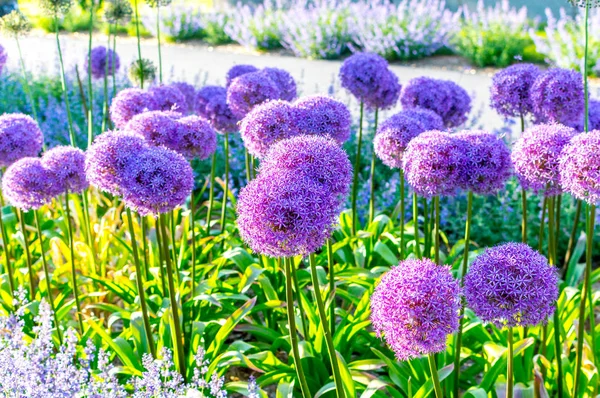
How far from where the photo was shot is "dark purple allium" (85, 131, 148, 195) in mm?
3152

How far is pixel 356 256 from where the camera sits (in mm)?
4719

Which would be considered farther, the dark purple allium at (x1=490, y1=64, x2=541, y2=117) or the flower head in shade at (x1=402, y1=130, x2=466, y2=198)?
the dark purple allium at (x1=490, y1=64, x2=541, y2=117)

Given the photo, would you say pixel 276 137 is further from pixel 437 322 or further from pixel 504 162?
pixel 437 322

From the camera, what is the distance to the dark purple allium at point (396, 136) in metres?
3.70

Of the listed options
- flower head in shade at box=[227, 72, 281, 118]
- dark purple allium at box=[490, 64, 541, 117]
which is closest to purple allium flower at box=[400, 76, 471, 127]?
dark purple allium at box=[490, 64, 541, 117]

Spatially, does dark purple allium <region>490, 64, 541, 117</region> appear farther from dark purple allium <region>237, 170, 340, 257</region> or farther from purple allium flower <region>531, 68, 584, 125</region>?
dark purple allium <region>237, 170, 340, 257</region>

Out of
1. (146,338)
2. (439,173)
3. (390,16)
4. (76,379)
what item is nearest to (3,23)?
(146,338)

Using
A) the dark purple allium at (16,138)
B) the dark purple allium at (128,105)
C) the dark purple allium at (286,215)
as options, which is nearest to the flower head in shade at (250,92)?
the dark purple allium at (128,105)

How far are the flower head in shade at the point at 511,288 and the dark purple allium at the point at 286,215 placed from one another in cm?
52

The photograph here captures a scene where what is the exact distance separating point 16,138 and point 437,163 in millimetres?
2369

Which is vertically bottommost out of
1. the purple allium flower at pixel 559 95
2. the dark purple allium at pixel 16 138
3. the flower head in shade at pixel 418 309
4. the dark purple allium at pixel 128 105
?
the flower head in shade at pixel 418 309

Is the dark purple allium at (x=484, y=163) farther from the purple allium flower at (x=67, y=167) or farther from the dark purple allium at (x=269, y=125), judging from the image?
the purple allium flower at (x=67, y=167)

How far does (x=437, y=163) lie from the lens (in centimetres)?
311

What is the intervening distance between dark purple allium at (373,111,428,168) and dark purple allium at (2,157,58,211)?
1656 millimetres
